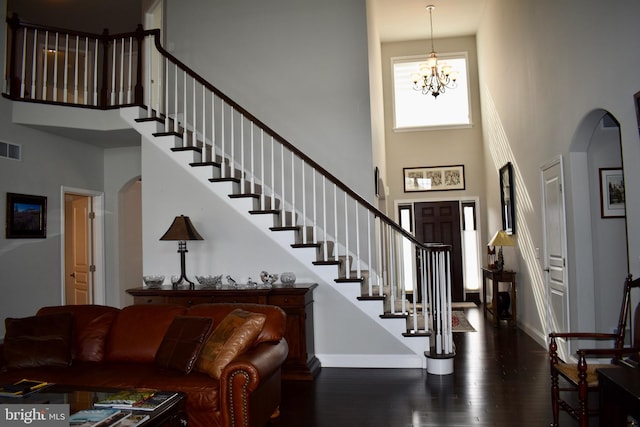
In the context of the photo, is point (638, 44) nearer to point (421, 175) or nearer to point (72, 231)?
point (421, 175)

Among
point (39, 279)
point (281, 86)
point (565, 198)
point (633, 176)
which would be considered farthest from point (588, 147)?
point (39, 279)

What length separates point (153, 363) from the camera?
3.85 meters

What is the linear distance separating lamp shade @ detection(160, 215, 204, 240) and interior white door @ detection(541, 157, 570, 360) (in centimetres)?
377

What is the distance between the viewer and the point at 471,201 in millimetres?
9602

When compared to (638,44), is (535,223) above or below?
below

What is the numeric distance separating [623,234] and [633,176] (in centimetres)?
135

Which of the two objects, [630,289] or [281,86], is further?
[281,86]

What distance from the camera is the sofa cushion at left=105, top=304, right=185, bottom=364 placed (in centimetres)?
392

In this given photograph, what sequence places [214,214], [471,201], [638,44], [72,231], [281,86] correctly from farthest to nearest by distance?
[471,201] < [72,231] < [281,86] < [214,214] < [638,44]

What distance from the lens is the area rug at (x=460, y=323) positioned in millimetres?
6943

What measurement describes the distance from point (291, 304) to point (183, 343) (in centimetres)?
144

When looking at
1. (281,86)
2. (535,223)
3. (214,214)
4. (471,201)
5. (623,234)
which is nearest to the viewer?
(623,234)

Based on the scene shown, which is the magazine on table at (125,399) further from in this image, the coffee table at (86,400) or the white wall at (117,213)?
the white wall at (117,213)

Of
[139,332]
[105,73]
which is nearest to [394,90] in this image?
[105,73]
